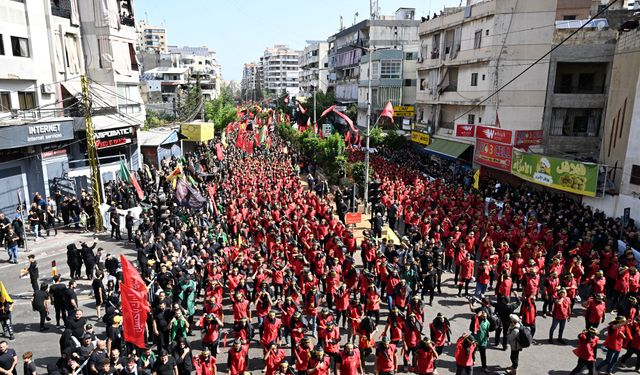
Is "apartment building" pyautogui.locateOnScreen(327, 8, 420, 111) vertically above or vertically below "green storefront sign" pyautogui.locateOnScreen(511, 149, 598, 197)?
above

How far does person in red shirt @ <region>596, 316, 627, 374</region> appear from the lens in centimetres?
921

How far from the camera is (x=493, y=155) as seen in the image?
2552cm

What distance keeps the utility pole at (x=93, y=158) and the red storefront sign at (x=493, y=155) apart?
19943 millimetres

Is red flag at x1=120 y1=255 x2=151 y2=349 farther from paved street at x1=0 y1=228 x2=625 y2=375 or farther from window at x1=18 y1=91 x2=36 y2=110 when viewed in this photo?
window at x1=18 y1=91 x2=36 y2=110

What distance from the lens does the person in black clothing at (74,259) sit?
1377 cm

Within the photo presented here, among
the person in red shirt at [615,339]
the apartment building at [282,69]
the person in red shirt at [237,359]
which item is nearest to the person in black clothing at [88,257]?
the person in red shirt at [237,359]

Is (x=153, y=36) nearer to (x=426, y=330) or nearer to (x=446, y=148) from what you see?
(x=446, y=148)

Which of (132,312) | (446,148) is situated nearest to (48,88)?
(132,312)

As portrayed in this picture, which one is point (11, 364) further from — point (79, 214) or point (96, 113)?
point (96, 113)

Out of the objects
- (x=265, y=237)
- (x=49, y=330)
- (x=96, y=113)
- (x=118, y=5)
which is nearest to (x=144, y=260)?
(x=49, y=330)

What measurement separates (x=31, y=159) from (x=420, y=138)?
84.5 ft

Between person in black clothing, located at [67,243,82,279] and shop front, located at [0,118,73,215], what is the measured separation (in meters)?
8.57

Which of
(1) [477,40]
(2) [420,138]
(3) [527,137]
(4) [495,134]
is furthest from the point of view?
(2) [420,138]

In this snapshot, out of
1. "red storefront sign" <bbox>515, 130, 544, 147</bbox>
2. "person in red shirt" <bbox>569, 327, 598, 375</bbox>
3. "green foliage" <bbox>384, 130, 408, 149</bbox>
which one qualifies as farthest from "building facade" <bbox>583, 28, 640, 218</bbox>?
"green foliage" <bbox>384, 130, 408, 149</bbox>
